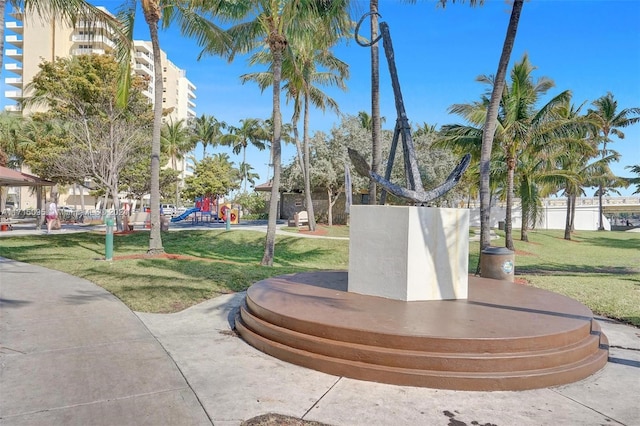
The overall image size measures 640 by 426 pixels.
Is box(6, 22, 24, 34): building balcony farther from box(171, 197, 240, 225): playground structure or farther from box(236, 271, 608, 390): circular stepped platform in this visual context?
box(236, 271, 608, 390): circular stepped platform

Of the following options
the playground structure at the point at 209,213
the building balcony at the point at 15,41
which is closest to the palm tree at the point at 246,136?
the playground structure at the point at 209,213

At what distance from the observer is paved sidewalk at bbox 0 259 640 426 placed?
11.2 ft

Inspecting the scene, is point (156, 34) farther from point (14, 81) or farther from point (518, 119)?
point (14, 81)

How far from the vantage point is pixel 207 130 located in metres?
57.9

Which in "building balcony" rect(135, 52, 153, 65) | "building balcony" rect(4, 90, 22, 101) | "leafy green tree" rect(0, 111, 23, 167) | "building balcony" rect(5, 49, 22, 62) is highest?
"building balcony" rect(135, 52, 153, 65)

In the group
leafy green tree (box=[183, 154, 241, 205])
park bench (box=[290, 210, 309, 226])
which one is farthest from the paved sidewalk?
leafy green tree (box=[183, 154, 241, 205])

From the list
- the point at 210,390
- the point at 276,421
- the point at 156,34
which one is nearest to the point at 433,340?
the point at 276,421

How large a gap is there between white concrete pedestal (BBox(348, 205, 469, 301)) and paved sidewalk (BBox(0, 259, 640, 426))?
2.23 metres

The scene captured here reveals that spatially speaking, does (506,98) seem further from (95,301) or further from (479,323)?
(95,301)

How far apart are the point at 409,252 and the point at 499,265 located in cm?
383

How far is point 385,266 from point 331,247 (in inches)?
473

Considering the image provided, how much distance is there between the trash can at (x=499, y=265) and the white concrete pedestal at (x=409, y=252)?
2731 mm

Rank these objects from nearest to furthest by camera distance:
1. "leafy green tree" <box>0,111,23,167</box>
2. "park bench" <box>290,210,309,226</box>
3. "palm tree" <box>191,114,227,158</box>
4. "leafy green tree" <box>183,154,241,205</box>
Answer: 1. "park bench" <box>290,210,309,226</box>
2. "leafy green tree" <box>0,111,23,167</box>
3. "leafy green tree" <box>183,154,241,205</box>
4. "palm tree" <box>191,114,227,158</box>

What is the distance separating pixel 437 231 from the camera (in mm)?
6512
